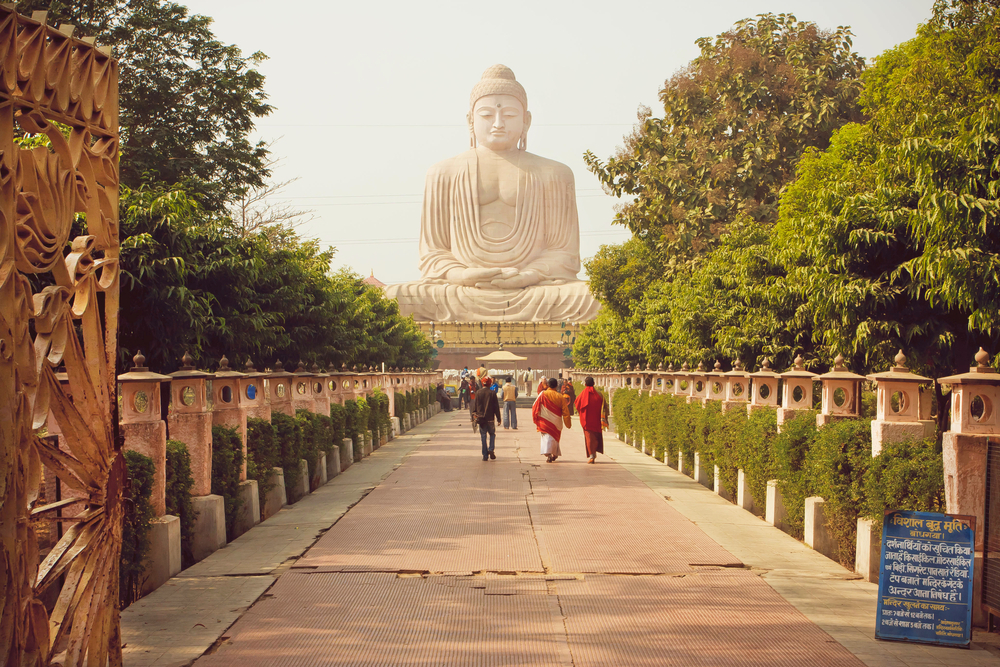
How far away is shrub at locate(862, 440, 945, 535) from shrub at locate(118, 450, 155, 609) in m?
4.91

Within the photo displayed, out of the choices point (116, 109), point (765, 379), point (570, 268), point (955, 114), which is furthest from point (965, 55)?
point (570, 268)

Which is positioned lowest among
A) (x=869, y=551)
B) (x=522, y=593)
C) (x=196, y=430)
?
(x=522, y=593)

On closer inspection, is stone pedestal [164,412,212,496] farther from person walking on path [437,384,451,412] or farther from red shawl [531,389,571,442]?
person walking on path [437,384,451,412]

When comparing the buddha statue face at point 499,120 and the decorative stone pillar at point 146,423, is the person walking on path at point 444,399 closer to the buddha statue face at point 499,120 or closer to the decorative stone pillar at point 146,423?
the buddha statue face at point 499,120

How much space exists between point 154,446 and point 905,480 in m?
5.32

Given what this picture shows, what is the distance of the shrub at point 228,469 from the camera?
8.91m

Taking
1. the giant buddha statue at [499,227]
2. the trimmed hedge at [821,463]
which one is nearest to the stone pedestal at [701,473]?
the trimmed hedge at [821,463]

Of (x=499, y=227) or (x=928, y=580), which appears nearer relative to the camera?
(x=928, y=580)

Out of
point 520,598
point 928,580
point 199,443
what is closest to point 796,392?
point 928,580

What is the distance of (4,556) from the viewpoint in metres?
3.55

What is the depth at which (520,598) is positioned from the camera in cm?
645

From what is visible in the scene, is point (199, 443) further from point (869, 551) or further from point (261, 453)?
point (869, 551)

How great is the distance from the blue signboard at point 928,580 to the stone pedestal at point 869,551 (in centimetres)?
150

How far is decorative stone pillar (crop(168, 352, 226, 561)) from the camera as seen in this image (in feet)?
27.6
